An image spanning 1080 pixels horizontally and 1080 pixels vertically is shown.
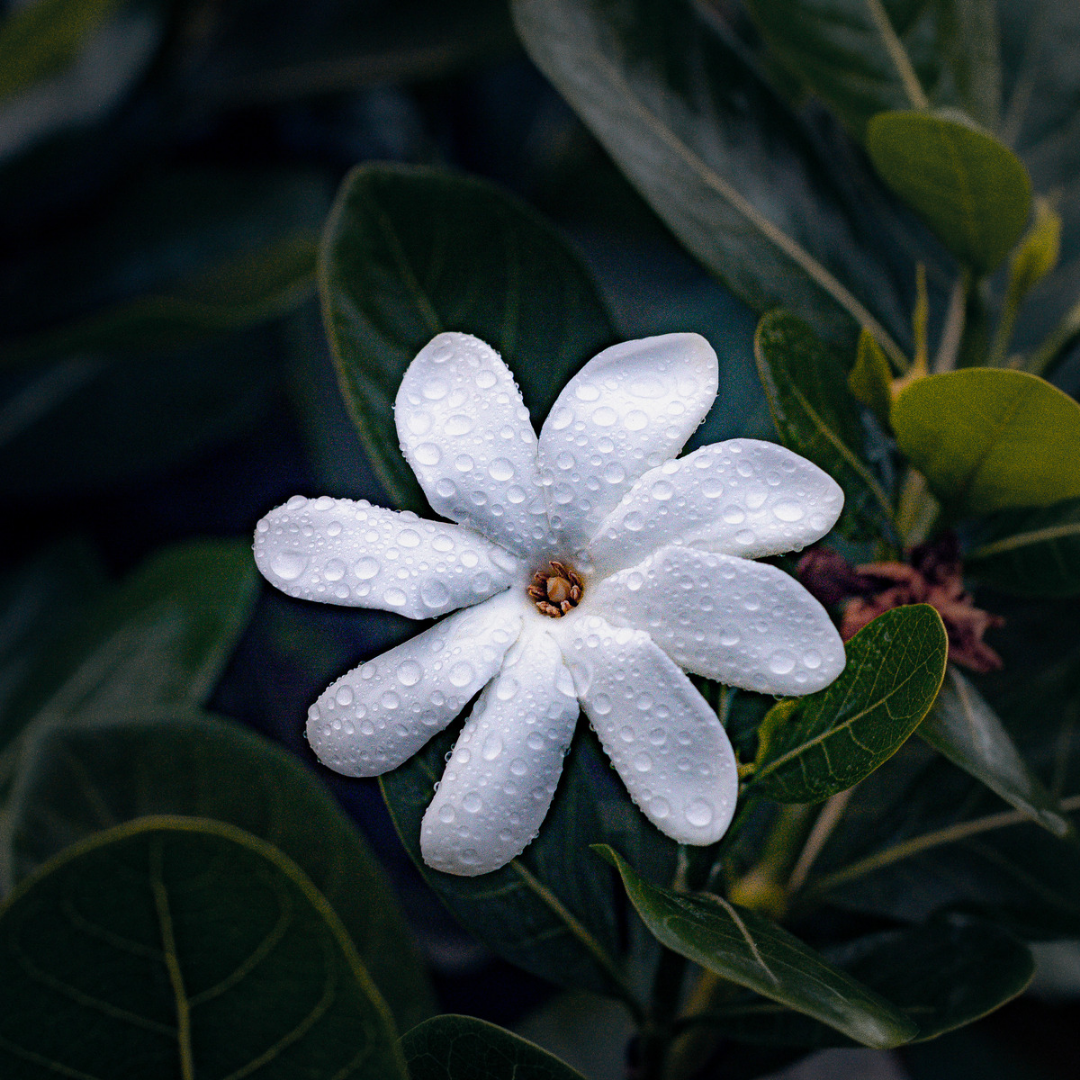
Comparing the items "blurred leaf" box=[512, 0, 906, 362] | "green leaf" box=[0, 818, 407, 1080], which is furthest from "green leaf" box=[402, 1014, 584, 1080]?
"blurred leaf" box=[512, 0, 906, 362]

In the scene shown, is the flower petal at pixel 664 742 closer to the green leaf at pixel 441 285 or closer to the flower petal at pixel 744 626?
the flower petal at pixel 744 626

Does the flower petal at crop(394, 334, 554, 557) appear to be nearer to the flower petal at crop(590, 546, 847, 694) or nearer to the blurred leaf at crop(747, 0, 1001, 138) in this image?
the flower petal at crop(590, 546, 847, 694)

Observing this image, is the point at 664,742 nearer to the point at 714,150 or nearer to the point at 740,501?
the point at 740,501

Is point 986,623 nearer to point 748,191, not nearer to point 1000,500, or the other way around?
point 1000,500

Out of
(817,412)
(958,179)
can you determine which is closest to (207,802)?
(817,412)

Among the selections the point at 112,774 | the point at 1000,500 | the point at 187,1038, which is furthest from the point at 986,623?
the point at 112,774

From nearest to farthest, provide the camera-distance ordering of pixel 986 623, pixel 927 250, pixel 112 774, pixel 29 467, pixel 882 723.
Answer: pixel 882 723
pixel 986 623
pixel 112 774
pixel 927 250
pixel 29 467
